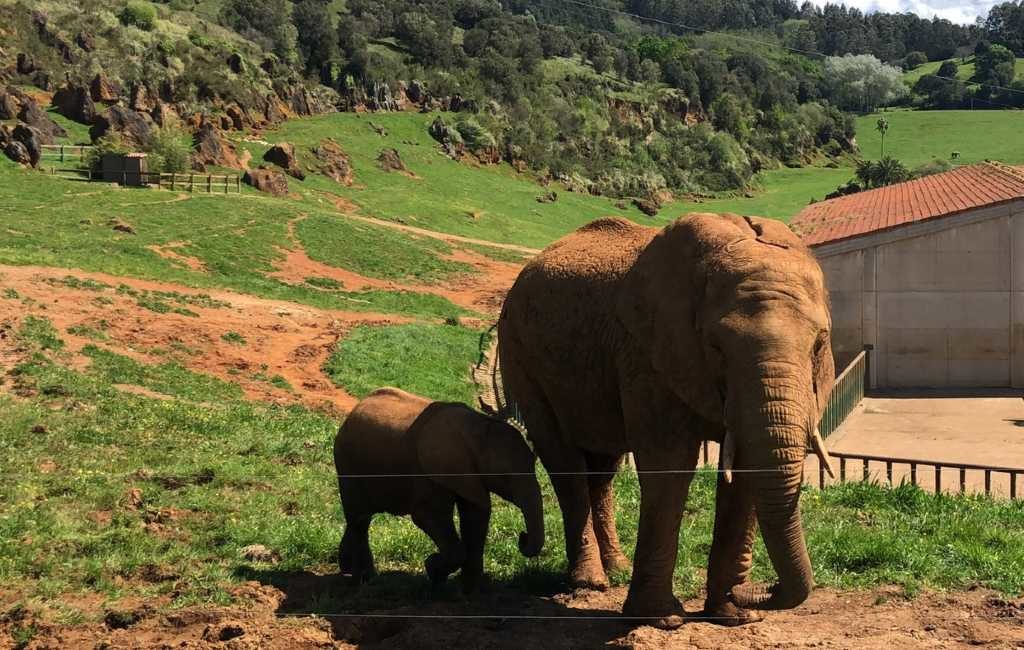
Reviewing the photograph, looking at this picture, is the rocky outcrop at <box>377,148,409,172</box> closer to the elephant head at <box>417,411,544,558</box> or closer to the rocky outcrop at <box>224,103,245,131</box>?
the rocky outcrop at <box>224,103,245,131</box>

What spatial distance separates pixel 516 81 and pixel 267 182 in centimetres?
5000

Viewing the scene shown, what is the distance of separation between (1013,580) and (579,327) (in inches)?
161

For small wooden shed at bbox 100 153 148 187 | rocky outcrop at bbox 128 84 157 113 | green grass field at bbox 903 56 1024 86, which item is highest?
green grass field at bbox 903 56 1024 86

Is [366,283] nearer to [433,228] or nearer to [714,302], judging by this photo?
[433,228]

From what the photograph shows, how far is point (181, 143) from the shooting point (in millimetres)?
53719

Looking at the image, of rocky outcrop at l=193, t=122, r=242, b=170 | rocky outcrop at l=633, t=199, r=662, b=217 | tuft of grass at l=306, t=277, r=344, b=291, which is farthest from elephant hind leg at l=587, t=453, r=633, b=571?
rocky outcrop at l=633, t=199, r=662, b=217

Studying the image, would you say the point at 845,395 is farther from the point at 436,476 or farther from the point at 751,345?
the point at 751,345

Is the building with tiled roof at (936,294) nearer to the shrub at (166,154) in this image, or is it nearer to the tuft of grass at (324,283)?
the tuft of grass at (324,283)

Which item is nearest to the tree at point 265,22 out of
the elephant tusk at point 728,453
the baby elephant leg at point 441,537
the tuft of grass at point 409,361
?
the tuft of grass at point 409,361

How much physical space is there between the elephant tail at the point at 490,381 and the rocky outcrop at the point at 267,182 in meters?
22.6

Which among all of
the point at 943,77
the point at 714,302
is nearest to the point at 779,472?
the point at 714,302

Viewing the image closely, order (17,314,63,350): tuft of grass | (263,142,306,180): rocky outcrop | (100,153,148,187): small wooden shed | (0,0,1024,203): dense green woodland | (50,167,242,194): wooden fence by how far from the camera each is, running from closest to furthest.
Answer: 1. (17,314,63,350): tuft of grass
2. (50,167,242,194): wooden fence
3. (100,153,148,187): small wooden shed
4. (263,142,306,180): rocky outcrop
5. (0,0,1024,203): dense green woodland

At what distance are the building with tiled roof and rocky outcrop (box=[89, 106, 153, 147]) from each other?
38.2 meters

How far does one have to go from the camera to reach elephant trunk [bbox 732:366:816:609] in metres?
6.10
